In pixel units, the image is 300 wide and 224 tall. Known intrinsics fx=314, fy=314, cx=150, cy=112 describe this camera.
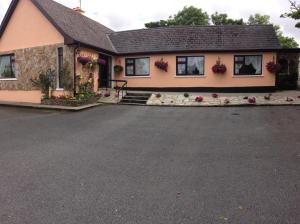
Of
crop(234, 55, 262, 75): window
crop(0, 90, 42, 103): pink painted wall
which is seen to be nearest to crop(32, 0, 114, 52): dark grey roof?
crop(0, 90, 42, 103): pink painted wall

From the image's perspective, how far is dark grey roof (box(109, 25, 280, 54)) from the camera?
20.5 metres

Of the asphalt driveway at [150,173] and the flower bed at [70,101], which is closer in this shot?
the asphalt driveway at [150,173]

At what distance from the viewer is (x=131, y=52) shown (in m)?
21.8

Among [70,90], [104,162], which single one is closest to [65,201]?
[104,162]

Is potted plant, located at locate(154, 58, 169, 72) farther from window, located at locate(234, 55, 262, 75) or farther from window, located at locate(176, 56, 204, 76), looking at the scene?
window, located at locate(234, 55, 262, 75)

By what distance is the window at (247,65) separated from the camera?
2050 cm

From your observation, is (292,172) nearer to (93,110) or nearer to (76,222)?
(76,222)

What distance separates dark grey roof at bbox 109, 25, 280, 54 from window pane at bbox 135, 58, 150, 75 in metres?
0.67

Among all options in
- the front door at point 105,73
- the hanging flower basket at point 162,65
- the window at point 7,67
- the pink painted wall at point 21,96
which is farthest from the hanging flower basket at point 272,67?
the window at point 7,67

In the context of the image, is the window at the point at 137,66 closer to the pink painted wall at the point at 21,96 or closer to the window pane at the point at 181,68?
the window pane at the point at 181,68

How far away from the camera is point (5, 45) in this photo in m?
20.1

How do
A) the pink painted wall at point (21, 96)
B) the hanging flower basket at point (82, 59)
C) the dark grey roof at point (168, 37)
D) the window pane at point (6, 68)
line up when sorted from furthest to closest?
1. the window pane at point (6, 68)
2. the dark grey roof at point (168, 37)
3. the pink painted wall at point (21, 96)
4. the hanging flower basket at point (82, 59)

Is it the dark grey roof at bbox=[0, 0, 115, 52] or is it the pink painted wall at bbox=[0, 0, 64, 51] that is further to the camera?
the pink painted wall at bbox=[0, 0, 64, 51]

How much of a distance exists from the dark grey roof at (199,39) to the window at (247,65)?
26.5 inches
